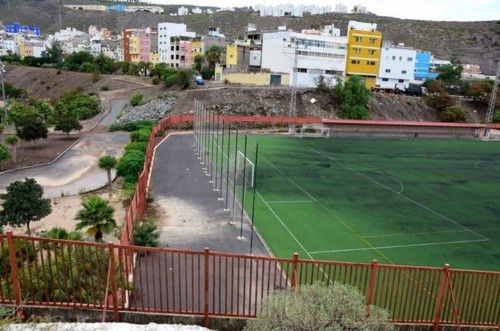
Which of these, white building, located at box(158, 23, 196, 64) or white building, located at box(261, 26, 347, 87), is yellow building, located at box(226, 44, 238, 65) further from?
white building, located at box(158, 23, 196, 64)

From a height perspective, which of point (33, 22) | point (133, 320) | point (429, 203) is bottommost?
point (429, 203)

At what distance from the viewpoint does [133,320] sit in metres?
8.22

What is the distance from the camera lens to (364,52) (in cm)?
6550

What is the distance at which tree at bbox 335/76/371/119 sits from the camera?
51312mm

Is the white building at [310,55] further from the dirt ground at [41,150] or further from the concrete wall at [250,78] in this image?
the dirt ground at [41,150]

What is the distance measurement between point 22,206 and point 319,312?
13526mm

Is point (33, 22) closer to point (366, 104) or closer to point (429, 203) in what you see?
point (366, 104)

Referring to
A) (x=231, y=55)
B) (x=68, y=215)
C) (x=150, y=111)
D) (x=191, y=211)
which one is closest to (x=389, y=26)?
(x=231, y=55)

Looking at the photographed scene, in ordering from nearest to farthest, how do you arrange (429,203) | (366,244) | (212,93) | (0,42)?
1. (366,244)
2. (429,203)
3. (212,93)
4. (0,42)

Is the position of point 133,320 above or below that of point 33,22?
below

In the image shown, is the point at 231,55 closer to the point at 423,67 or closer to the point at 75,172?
the point at 423,67

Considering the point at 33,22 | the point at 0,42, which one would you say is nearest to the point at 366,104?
the point at 0,42

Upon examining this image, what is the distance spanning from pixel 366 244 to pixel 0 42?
138m

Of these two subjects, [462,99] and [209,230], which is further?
[462,99]
